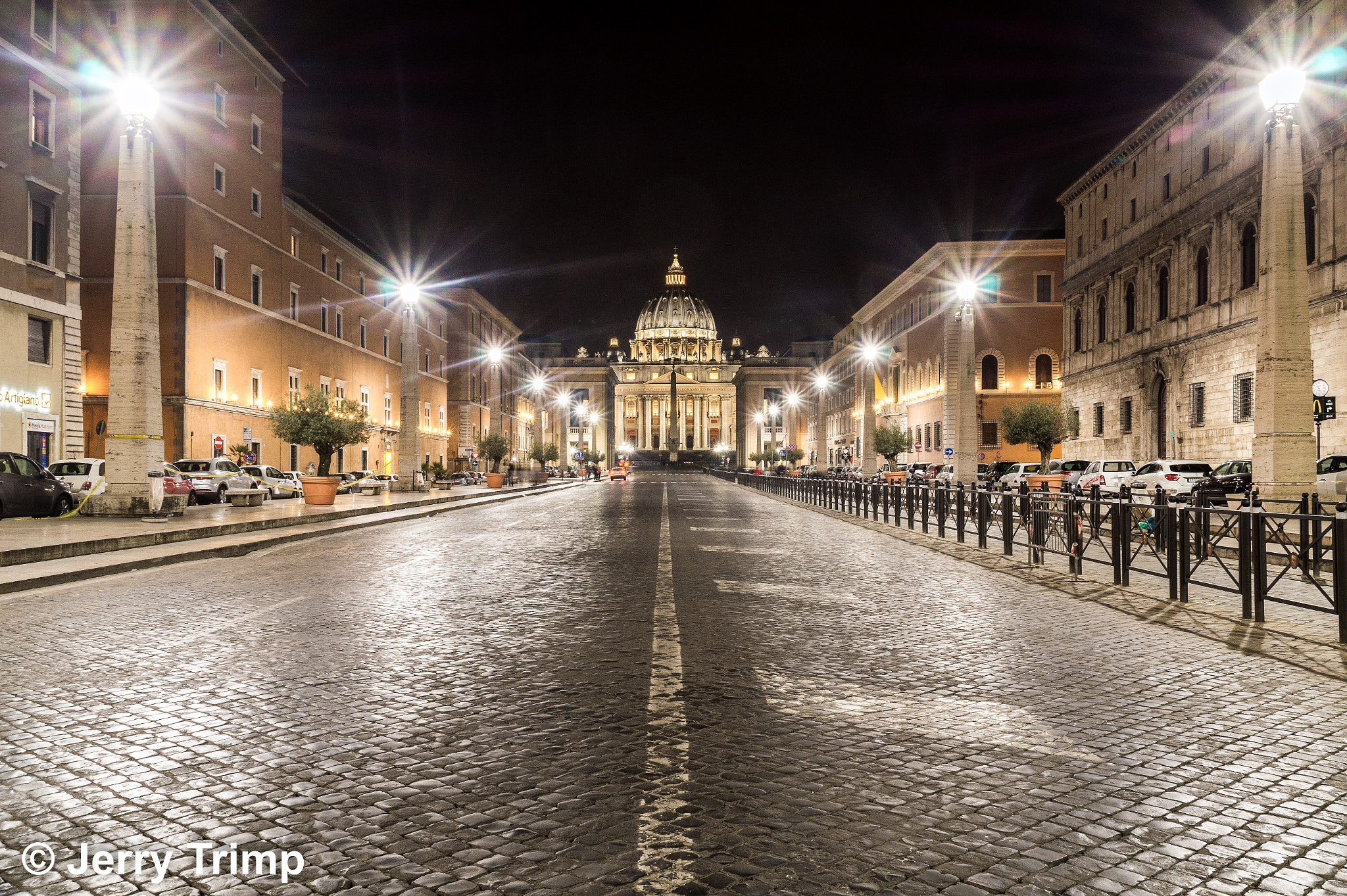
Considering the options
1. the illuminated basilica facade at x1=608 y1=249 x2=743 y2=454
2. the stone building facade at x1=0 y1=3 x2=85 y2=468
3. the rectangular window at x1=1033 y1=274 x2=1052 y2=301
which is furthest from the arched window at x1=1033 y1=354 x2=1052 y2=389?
the illuminated basilica facade at x1=608 y1=249 x2=743 y2=454

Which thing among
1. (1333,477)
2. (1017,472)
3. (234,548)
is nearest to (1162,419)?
(1017,472)

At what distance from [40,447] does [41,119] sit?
9822 mm

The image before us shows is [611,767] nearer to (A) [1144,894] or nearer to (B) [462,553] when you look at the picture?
(A) [1144,894]

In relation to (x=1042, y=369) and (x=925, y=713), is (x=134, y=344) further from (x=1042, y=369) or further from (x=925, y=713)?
(x=1042, y=369)

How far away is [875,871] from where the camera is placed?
3139 millimetres

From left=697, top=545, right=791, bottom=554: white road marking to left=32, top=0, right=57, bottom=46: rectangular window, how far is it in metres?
26.2

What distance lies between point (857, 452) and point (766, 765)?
87863mm

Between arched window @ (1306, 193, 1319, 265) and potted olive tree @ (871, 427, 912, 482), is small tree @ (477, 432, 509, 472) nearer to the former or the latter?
potted olive tree @ (871, 427, 912, 482)

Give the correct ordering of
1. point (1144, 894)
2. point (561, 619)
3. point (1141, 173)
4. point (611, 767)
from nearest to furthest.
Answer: point (1144, 894) < point (611, 767) < point (561, 619) < point (1141, 173)

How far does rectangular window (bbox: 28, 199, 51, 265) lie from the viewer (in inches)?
1068

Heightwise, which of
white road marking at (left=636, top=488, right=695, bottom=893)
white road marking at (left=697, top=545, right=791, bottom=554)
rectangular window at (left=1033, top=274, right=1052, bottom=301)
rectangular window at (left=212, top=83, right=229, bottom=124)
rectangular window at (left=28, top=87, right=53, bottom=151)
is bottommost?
white road marking at (left=697, top=545, right=791, bottom=554)

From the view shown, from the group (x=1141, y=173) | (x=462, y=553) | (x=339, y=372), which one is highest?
(x=1141, y=173)

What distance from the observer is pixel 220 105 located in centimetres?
4103

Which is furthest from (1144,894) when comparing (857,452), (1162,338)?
(857,452)
